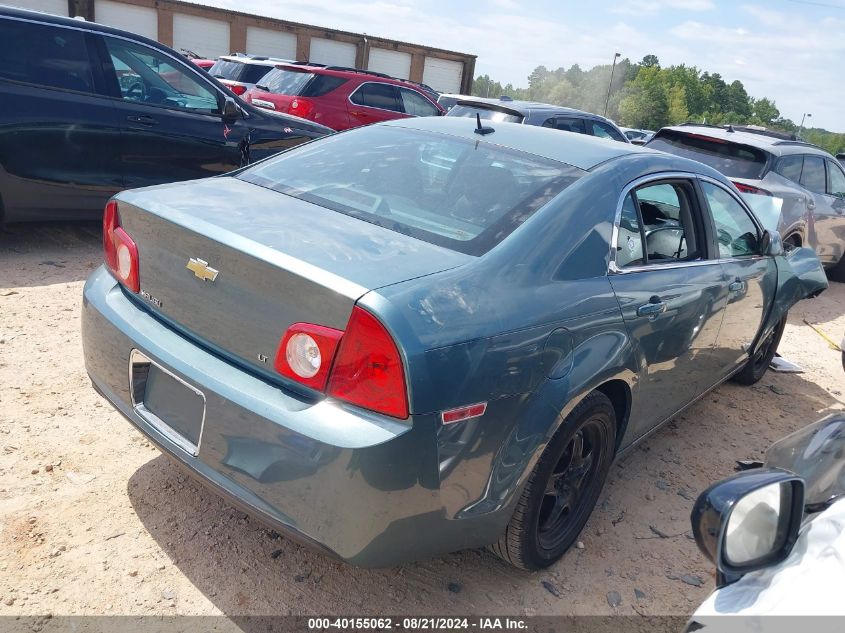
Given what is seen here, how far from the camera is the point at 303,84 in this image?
36.2ft

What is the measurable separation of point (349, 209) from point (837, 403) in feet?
13.4

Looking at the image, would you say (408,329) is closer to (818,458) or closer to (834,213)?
(818,458)

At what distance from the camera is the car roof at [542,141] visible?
2.98 m

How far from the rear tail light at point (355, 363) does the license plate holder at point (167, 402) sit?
402mm

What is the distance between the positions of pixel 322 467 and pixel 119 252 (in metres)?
1.32

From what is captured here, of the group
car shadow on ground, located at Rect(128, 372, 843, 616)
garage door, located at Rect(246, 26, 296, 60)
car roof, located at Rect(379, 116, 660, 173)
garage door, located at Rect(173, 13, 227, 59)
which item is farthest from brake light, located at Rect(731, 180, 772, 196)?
garage door, located at Rect(246, 26, 296, 60)

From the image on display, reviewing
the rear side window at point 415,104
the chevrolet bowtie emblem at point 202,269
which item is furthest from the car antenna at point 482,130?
the rear side window at point 415,104

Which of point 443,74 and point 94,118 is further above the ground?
point 94,118

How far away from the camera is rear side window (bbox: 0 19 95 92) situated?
207 inches

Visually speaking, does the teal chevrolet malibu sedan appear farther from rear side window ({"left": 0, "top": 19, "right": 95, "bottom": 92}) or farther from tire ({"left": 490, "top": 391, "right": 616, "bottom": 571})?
rear side window ({"left": 0, "top": 19, "right": 95, "bottom": 92})

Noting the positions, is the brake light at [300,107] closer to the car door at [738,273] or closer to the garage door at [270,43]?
the car door at [738,273]

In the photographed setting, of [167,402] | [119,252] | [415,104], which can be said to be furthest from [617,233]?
[415,104]

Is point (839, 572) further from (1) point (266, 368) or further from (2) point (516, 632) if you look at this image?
(1) point (266, 368)

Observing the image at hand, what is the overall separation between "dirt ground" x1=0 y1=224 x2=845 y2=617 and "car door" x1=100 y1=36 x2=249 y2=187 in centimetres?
238
